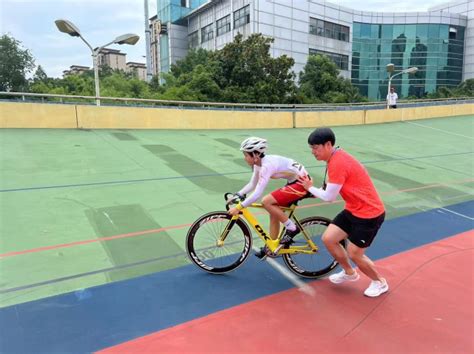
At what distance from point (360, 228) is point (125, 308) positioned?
2.34 metres

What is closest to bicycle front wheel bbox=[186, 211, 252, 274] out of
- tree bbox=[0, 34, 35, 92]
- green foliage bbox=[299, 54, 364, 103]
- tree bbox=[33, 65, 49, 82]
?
green foliage bbox=[299, 54, 364, 103]

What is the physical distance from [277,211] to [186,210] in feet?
8.08

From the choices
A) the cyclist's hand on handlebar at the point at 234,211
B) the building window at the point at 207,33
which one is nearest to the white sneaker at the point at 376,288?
the cyclist's hand on handlebar at the point at 234,211

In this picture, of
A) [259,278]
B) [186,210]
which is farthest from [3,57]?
[259,278]

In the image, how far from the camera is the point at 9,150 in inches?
370

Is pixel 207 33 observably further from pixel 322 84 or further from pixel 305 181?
pixel 305 181

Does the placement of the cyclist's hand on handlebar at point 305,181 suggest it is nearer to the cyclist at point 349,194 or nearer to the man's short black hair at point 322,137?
the cyclist at point 349,194

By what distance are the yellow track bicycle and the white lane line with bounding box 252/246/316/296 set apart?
0.08 m

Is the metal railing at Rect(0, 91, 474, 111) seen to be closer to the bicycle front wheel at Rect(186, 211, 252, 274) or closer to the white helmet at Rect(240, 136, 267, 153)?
the bicycle front wheel at Rect(186, 211, 252, 274)

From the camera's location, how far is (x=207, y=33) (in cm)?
5484

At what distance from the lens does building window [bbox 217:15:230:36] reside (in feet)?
161

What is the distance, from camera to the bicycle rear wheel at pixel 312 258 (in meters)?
4.22

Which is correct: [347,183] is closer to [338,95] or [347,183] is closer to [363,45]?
[338,95]

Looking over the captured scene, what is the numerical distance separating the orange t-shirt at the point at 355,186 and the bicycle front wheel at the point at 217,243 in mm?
1229
